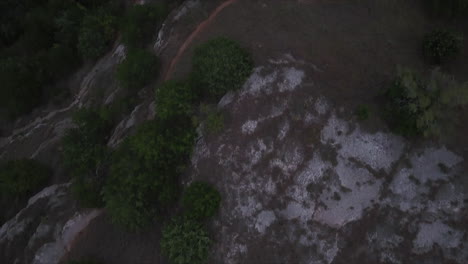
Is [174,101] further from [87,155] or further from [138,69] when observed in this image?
[87,155]

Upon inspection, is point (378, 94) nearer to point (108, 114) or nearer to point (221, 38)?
point (221, 38)

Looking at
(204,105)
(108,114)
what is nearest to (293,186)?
(204,105)

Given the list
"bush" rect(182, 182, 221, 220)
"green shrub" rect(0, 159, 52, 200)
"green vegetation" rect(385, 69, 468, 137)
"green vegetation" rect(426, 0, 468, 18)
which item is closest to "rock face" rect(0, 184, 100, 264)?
"green shrub" rect(0, 159, 52, 200)

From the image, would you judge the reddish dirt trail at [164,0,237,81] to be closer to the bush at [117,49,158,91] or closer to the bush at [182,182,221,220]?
the bush at [117,49,158,91]

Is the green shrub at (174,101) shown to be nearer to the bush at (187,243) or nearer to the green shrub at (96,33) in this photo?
the bush at (187,243)

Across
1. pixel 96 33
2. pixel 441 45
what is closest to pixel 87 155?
pixel 96 33
